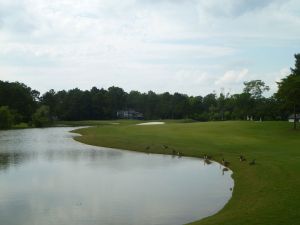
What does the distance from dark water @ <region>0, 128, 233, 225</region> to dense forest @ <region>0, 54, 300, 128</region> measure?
37.2m

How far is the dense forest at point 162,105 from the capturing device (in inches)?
3555

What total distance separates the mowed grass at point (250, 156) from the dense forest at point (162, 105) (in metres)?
10.8

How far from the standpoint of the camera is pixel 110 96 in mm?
194125

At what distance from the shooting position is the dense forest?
90287 millimetres

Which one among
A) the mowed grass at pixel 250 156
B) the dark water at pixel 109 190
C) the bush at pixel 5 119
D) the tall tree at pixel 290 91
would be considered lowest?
the dark water at pixel 109 190

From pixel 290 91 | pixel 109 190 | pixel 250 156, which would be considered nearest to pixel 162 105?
pixel 290 91

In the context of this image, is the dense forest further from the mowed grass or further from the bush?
the mowed grass

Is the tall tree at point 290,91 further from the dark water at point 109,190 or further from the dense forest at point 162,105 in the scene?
the dark water at point 109,190

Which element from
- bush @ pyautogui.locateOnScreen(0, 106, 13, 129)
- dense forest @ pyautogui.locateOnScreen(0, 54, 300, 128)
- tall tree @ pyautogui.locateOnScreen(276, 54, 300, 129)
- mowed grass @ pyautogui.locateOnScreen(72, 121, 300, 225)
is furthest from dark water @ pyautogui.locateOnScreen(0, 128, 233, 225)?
bush @ pyautogui.locateOnScreen(0, 106, 13, 129)

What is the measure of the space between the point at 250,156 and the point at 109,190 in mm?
17761

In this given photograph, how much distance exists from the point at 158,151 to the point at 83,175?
1735 centimetres

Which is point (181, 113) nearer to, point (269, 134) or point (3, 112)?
point (3, 112)

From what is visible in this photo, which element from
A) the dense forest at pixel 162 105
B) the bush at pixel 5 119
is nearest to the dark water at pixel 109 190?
the dense forest at pixel 162 105

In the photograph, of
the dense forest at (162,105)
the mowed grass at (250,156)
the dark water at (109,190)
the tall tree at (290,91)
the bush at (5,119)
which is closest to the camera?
the mowed grass at (250,156)
